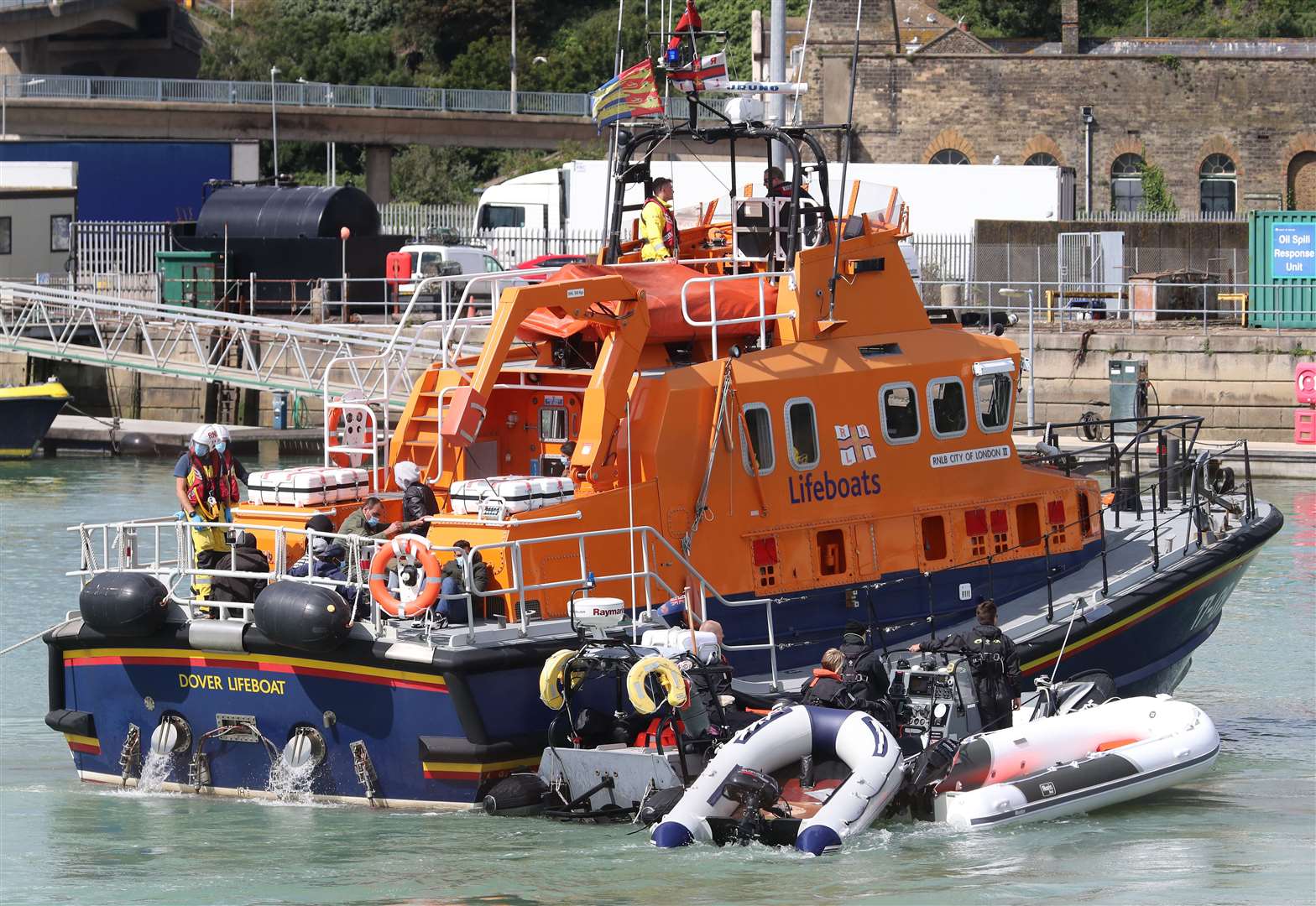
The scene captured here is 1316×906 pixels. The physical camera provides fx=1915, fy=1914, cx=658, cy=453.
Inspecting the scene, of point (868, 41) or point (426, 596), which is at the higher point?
point (868, 41)

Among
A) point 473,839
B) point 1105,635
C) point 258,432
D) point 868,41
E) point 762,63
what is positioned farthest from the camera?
point 868,41

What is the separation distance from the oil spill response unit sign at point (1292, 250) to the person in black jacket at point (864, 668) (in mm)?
22128

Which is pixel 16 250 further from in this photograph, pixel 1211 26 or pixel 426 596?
pixel 1211 26

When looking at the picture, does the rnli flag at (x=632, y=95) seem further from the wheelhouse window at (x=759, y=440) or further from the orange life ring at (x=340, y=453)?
the orange life ring at (x=340, y=453)

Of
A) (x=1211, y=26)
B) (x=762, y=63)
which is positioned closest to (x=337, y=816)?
(x=762, y=63)

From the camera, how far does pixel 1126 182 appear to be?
5072cm

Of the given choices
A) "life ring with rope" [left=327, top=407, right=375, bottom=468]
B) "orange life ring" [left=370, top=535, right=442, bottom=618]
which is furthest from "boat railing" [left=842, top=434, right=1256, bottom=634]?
"life ring with rope" [left=327, top=407, right=375, bottom=468]

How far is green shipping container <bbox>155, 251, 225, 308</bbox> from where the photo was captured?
117 ft

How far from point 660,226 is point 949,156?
38.5 m

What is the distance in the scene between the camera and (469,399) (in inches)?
471

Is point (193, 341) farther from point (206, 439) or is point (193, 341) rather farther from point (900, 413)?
point (900, 413)

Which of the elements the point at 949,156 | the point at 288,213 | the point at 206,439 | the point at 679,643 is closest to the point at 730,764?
the point at 679,643

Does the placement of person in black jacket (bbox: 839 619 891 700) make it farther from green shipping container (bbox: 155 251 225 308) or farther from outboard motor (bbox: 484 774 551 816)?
green shipping container (bbox: 155 251 225 308)

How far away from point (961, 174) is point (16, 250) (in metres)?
19.2
